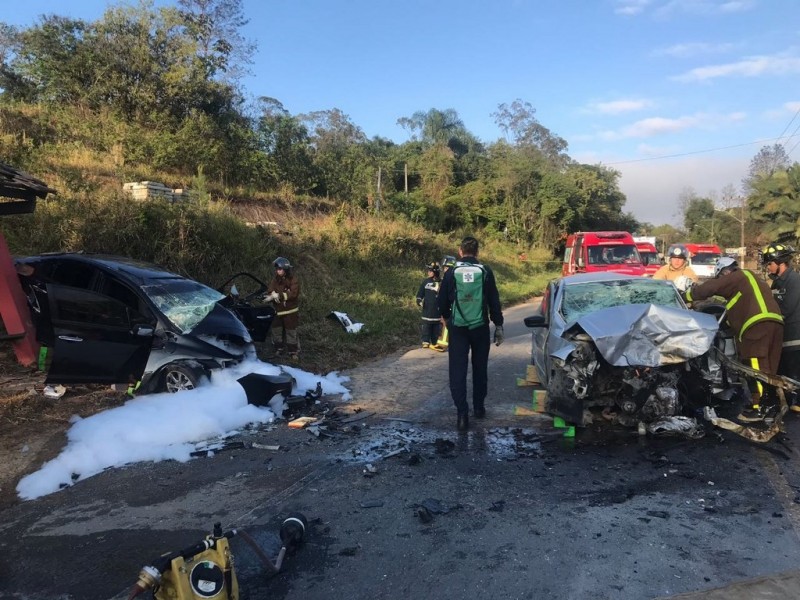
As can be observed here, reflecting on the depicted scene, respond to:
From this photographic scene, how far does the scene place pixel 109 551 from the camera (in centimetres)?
354

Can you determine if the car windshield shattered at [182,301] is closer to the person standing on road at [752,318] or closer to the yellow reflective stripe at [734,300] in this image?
Result: the person standing on road at [752,318]

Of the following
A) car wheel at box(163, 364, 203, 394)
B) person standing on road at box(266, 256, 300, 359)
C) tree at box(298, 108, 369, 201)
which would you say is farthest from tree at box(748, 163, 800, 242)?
car wheel at box(163, 364, 203, 394)

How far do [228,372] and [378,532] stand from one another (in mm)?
3526

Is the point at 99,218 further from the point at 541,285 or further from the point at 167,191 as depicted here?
the point at 541,285

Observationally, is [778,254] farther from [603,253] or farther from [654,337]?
[603,253]

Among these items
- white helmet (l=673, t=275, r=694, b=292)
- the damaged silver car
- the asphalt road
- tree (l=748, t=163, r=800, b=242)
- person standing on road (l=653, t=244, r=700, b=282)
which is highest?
tree (l=748, t=163, r=800, b=242)

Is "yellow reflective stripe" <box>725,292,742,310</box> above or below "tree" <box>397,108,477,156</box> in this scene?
below

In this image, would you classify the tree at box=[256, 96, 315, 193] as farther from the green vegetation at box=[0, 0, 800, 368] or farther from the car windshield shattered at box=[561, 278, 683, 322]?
the car windshield shattered at box=[561, 278, 683, 322]

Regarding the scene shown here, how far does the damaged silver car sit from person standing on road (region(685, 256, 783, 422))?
427 mm

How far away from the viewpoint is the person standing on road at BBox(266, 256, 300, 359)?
9.44 metres

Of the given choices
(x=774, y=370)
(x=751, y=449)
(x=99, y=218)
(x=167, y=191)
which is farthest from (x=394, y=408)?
(x=167, y=191)

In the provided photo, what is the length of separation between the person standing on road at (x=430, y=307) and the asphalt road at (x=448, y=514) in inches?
201

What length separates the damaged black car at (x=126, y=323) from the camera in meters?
6.44

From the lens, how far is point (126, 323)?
6.83m
